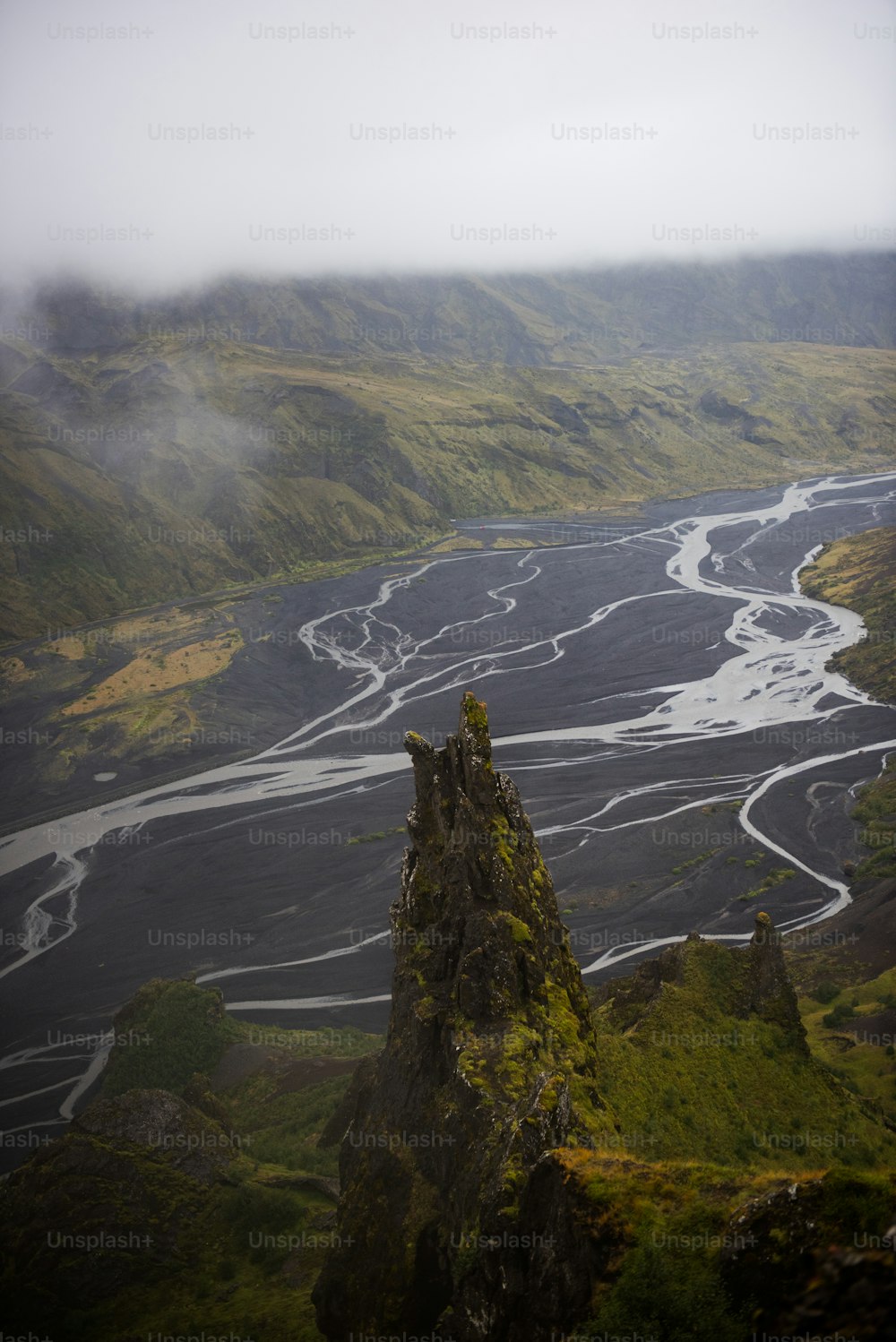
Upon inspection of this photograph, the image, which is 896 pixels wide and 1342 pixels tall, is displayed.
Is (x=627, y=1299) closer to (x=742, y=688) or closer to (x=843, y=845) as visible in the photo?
(x=843, y=845)

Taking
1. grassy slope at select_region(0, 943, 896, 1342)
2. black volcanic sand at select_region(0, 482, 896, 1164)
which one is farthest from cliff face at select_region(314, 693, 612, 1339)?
black volcanic sand at select_region(0, 482, 896, 1164)

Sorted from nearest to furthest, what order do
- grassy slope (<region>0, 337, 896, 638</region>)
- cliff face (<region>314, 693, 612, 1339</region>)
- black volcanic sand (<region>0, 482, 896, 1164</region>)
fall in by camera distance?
cliff face (<region>314, 693, 612, 1339</region>), black volcanic sand (<region>0, 482, 896, 1164</region>), grassy slope (<region>0, 337, 896, 638</region>)

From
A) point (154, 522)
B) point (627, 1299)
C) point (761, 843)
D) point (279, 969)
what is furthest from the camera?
point (154, 522)

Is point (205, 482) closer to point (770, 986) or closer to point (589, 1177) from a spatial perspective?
point (770, 986)

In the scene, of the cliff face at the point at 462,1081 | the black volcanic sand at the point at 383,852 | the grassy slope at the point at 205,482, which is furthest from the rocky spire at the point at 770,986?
the grassy slope at the point at 205,482

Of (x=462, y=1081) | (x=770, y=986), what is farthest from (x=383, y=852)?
(x=462, y=1081)

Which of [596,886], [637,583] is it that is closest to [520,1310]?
[596,886]

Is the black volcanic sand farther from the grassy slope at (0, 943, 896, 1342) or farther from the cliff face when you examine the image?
the cliff face
